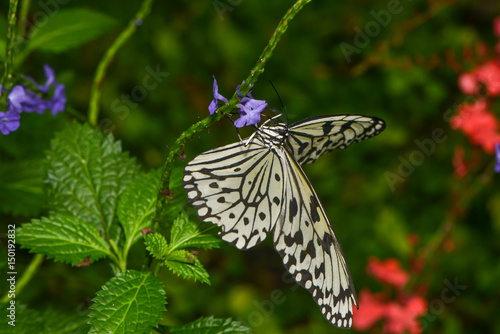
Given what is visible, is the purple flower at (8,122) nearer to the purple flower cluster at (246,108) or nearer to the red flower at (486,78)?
the purple flower cluster at (246,108)

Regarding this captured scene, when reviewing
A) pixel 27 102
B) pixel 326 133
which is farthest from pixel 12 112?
pixel 326 133

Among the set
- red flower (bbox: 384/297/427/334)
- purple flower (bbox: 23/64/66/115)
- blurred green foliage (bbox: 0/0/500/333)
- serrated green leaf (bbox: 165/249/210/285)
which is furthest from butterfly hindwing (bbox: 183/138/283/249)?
blurred green foliage (bbox: 0/0/500/333)

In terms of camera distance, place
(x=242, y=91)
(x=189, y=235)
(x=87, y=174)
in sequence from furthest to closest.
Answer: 1. (x=87, y=174)
2. (x=189, y=235)
3. (x=242, y=91)

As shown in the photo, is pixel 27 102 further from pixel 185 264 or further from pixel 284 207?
pixel 284 207

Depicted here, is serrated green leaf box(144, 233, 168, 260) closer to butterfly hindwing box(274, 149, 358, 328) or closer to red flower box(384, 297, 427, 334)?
butterfly hindwing box(274, 149, 358, 328)

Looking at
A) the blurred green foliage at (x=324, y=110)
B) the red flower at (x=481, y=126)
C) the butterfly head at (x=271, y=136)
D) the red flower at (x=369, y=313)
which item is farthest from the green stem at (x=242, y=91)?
the blurred green foliage at (x=324, y=110)
